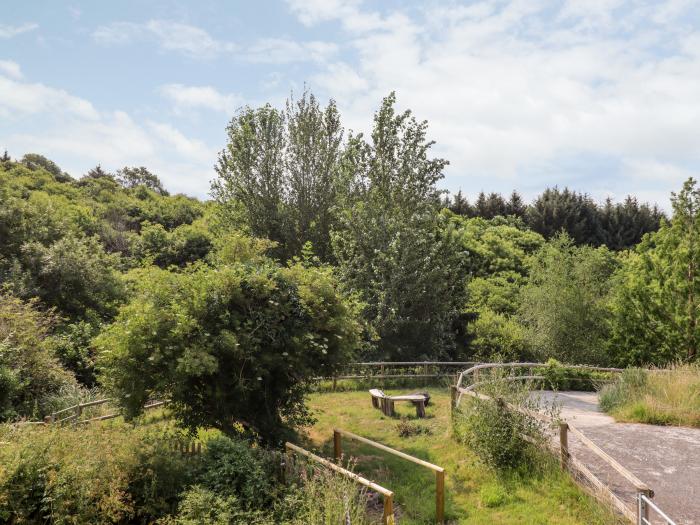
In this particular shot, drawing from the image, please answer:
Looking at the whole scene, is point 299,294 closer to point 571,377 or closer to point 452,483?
point 452,483

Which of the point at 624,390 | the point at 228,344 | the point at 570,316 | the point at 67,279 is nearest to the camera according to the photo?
the point at 228,344

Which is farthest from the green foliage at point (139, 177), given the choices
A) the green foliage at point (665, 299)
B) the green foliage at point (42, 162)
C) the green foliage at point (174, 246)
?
the green foliage at point (665, 299)

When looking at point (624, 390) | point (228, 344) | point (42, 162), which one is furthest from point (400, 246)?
point (42, 162)

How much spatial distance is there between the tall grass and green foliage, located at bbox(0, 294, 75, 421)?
14.5 meters

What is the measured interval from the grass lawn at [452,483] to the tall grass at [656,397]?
4.49 meters

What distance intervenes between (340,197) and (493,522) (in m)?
17.3

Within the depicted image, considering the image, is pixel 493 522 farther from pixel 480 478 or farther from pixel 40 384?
pixel 40 384

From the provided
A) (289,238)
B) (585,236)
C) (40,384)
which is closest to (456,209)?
(585,236)

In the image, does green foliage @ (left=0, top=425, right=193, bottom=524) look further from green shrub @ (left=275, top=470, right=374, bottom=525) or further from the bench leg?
the bench leg

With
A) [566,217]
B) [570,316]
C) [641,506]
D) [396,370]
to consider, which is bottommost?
[396,370]

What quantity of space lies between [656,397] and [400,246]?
10.8m

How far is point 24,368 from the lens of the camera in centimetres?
1347

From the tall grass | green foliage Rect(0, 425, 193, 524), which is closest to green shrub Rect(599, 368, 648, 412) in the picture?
the tall grass

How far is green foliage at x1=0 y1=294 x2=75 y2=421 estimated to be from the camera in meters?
12.4
